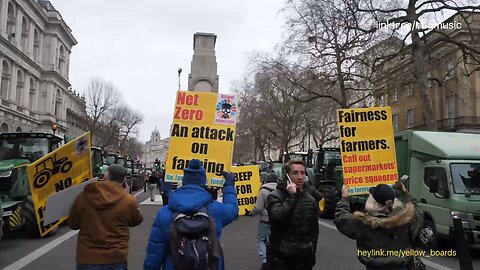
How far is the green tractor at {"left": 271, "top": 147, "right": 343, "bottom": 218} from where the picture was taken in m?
17.1

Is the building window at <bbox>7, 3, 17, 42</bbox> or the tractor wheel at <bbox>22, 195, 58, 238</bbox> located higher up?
the building window at <bbox>7, 3, 17, 42</bbox>

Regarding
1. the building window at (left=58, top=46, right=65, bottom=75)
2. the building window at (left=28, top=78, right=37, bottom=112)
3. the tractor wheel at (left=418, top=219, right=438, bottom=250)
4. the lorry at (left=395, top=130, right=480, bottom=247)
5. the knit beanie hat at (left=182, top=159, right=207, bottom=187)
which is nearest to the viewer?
the knit beanie hat at (left=182, top=159, right=207, bottom=187)

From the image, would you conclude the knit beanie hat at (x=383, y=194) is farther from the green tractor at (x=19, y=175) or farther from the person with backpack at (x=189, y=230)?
the green tractor at (x=19, y=175)

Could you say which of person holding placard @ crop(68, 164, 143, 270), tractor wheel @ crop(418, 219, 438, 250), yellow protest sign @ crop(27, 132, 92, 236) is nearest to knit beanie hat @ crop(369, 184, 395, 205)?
person holding placard @ crop(68, 164, 143, 270)

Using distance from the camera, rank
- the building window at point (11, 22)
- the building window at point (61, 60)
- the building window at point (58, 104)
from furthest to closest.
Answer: the building window at point (61, 60), the building window at point (58, 104), the building window at point (11, 22)

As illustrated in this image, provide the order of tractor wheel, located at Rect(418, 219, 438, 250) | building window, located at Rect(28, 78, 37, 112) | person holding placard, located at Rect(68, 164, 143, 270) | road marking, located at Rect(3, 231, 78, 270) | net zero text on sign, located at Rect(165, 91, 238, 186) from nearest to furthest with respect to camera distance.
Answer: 1. person holding placard, located at Rect(68, 164, 143, 270)
2. net zero text on sign, located at Rect(165, 91, 238, 186)
3. road marking, located at Rect(3, 231, 78, 270)
4. tractor wheel, located at Rect(418, 219, 438, 250)
5. building window, located at Rect(28, 78, 37, 112)

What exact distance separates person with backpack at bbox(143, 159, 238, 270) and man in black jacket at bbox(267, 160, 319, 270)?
72cm

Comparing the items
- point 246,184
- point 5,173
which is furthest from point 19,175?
point 246,184

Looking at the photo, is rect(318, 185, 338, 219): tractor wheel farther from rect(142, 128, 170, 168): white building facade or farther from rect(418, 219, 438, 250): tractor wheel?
rect(142, 128, 170, 168): white building facade

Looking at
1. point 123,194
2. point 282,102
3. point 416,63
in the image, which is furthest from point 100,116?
point 123,194

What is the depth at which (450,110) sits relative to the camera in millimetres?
44250

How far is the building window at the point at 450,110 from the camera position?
43359 millimetres

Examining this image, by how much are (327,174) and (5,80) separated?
4814 cm

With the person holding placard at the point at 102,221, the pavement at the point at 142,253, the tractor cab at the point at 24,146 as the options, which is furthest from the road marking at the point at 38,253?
the person holding placard at the point at 102,221
